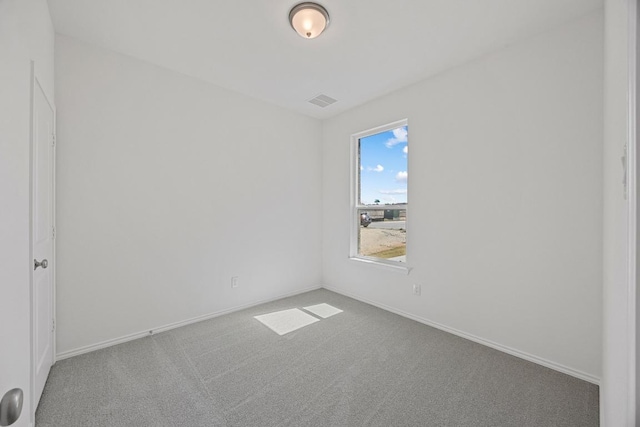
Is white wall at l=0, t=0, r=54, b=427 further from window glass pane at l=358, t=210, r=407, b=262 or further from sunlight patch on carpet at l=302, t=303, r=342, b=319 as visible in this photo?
window glass pane at l=358, t=210, r=407, b=262

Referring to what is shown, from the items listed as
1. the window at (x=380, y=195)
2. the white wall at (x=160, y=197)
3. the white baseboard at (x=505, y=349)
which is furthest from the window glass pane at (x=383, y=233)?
the white wall at (x=160, y=197)

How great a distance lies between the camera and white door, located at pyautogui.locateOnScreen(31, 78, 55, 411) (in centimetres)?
160

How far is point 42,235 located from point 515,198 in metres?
3.66

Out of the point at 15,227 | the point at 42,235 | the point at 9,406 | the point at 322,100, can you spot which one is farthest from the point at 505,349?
Answer: the point at 42,235

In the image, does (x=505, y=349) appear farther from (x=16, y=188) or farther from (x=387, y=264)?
(x=16, y=188)

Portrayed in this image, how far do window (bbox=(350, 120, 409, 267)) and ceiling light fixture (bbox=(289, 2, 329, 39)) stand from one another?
62.4 inches

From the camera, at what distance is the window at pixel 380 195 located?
3406 millimetres

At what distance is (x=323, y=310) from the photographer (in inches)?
134

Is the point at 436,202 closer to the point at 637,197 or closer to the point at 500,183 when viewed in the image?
the point at 500,183

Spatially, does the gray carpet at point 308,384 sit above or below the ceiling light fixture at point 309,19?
below

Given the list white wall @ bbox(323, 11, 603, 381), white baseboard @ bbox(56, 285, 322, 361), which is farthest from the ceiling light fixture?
white baseboard @ bbox(56, 285, 322, 361)

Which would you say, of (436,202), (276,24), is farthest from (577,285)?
(276,24)

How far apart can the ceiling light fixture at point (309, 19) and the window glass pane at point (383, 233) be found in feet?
7.06

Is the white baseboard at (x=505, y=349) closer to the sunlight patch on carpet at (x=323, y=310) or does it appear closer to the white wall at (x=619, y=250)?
the white wall at (x=619, y=250)
